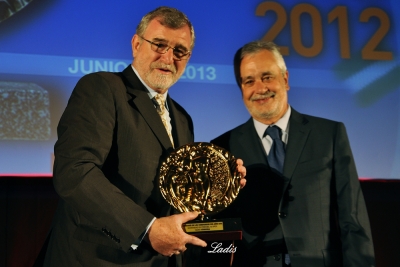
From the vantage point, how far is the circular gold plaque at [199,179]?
1842mm

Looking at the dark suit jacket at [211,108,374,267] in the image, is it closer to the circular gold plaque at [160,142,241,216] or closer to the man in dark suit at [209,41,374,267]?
the man in dark suit at [209,41,374,267]

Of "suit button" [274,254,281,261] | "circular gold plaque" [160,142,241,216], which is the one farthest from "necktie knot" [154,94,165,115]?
"suit button" [274,254,281,261]

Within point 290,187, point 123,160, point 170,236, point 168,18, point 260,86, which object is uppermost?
point 168,18

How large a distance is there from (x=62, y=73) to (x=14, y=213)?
85 centimetres

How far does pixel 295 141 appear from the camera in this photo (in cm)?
241

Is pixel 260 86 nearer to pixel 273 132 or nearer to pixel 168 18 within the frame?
pixel 273 132

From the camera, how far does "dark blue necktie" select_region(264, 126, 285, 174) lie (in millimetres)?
2408

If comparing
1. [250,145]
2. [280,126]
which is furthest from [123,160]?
[280,126]

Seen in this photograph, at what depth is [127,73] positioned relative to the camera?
83.0 inches

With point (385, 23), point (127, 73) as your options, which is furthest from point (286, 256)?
point (385, 23)

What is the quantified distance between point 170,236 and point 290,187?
34.2 inches

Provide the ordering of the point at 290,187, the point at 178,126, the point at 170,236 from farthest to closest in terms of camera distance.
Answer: the point at 290,187 < the point at 178,126 < the point at 170,236

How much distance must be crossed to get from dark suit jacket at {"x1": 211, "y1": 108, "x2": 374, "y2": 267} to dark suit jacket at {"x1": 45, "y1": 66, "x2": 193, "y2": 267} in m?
0.57

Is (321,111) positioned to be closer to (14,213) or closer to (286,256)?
(286,256)
